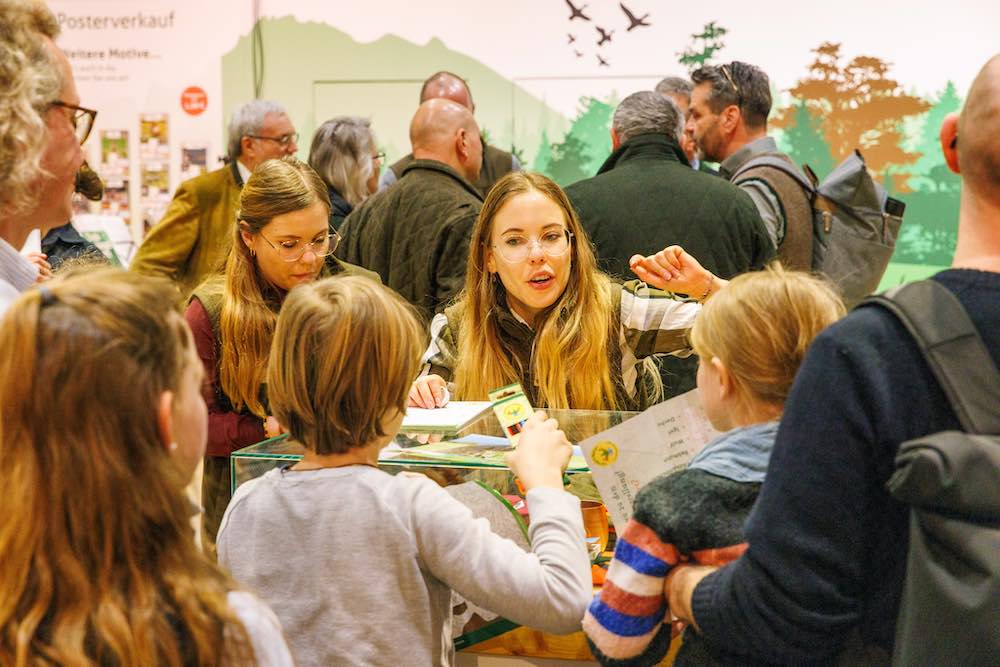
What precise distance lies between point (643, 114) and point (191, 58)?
332cm

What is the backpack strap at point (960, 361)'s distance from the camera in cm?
118

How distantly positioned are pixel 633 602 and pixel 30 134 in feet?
3.65

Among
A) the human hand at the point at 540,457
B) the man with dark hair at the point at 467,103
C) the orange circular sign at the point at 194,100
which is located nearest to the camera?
the human hand at the point at 540,457

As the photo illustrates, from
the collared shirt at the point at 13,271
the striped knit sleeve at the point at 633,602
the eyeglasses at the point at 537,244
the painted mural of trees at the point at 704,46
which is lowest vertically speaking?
the striped knit sleeve at the point at 633,602

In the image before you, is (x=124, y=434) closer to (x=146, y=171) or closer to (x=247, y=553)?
(x=247, y=553)

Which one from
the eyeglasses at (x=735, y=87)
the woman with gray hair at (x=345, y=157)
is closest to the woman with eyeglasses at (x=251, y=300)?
the woman with gray hair at (x=345, y=157)

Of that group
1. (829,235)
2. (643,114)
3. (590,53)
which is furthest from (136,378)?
(590,53)

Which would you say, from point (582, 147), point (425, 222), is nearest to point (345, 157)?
point (425, 222)

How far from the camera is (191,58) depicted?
6.27 meters

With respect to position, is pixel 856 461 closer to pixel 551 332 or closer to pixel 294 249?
pixel 551 332

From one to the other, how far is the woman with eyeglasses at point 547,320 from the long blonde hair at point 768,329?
1059mm

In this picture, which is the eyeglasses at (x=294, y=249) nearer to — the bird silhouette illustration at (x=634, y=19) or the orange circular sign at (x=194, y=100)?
the bird silhouette illustration at (x=634, y=19)

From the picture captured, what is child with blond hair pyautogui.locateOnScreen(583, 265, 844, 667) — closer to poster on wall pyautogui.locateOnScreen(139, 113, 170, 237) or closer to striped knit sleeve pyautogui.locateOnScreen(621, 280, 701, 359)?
striped knit sleeve pyautogui.locateOnScreen(621, 280, 701, 359)

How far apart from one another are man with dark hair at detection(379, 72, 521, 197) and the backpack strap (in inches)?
173
